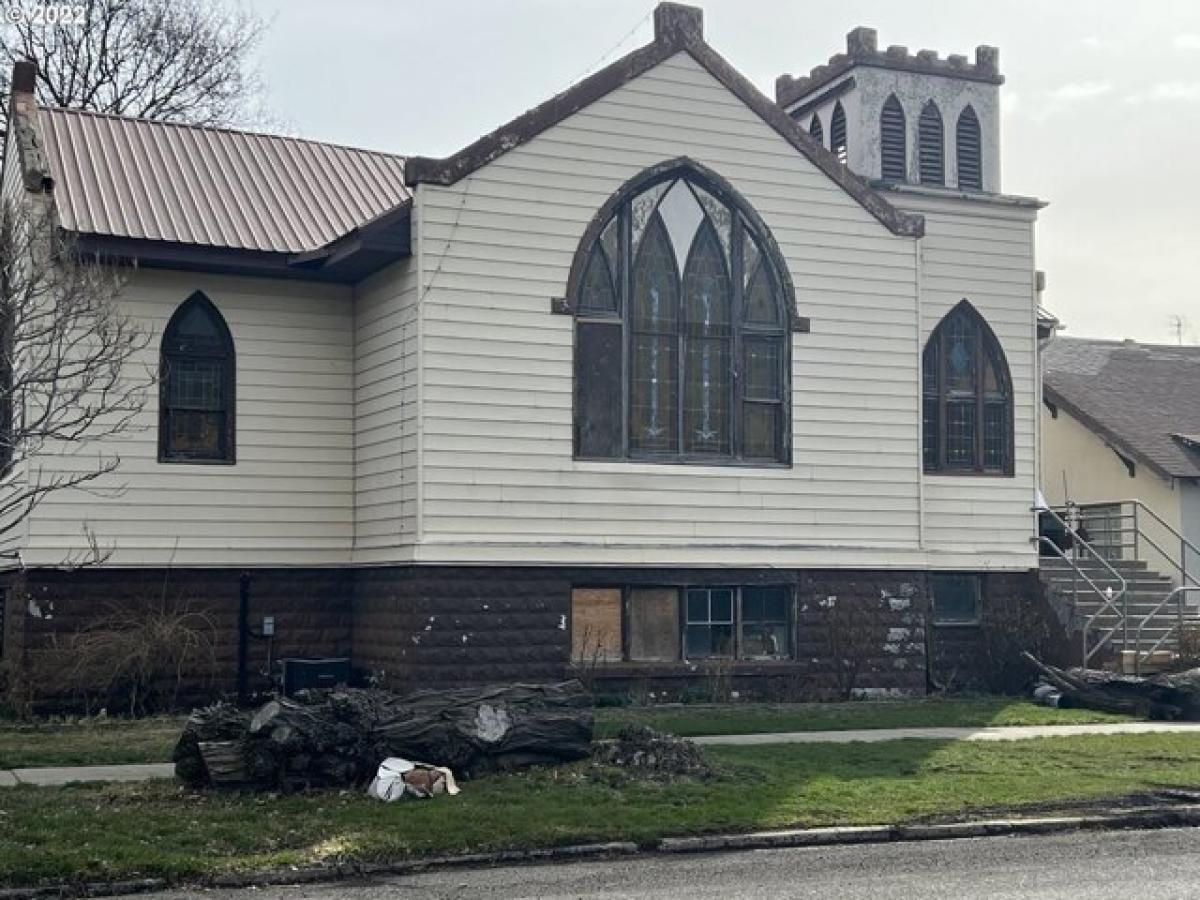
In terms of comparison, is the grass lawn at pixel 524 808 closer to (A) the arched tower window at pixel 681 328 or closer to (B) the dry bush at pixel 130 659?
(A) the arched tower window at pixel 681 328

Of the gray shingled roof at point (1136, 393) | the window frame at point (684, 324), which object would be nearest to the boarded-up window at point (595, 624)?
the window frame at point (684, 324)

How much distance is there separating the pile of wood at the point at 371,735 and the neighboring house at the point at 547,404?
597 cm

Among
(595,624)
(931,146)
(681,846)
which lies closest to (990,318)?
(931,146)

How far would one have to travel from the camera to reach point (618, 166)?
22.5 metres

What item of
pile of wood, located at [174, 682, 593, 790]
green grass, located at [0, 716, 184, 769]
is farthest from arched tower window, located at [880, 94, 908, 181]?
pile of wood, located at [174, 682, 593, 790]

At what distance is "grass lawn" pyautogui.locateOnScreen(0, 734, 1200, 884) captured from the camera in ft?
39.2

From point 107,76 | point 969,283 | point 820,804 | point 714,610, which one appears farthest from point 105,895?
point 107,76

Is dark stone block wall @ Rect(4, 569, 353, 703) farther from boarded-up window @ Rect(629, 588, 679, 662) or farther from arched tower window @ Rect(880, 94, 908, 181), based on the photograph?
arched tower window @ Rect(880, 94, 908, 181)

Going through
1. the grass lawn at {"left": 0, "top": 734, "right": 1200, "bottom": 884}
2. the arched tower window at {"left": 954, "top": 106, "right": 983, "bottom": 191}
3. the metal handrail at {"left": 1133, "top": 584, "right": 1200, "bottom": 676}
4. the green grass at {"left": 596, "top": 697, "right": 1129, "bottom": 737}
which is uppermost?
the arched tower window at {"left": 954, "top": 106, "right": 983, "bottom": 191}

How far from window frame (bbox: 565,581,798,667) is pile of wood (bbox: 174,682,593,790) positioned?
6.60m

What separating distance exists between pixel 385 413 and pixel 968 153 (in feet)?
33.5

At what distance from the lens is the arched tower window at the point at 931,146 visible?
26.6 m

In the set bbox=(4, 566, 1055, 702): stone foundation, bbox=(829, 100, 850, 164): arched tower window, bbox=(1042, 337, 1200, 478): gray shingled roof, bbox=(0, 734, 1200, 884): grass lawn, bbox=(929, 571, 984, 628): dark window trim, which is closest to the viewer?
bbox=(0, 734, 1200, 884): grass lawn

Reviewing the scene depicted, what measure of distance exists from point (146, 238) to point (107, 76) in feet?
61.7
